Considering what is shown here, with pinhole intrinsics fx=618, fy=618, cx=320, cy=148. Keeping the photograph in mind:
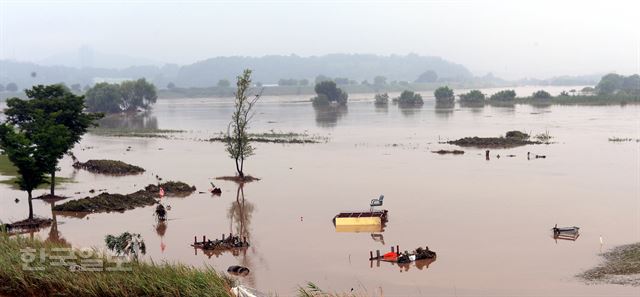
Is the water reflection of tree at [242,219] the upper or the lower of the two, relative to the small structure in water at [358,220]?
lower

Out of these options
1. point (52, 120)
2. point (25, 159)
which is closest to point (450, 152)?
point (52, 120)

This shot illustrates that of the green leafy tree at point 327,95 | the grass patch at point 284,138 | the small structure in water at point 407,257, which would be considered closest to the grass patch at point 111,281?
the small structure in water at point 407,257

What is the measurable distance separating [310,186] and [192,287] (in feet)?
105

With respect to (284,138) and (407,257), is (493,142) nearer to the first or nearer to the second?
(284,138)

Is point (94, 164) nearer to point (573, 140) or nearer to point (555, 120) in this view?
point (573, 140)

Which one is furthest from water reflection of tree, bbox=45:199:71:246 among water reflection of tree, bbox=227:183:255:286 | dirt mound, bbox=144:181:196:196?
water reflection of tree, bbox=227:183:255:286

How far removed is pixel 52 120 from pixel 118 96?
118 meters

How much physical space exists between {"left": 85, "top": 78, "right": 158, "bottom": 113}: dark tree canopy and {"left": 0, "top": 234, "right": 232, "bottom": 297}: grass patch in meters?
139

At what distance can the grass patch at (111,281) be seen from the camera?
16266 mm

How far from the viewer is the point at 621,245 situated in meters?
30.2

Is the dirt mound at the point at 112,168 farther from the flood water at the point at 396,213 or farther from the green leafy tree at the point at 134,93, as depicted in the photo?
the green leafy tree at the point at 134,93

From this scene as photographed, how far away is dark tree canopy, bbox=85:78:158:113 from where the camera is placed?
505ft

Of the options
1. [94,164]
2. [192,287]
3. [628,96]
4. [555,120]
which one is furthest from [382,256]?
[628,96]

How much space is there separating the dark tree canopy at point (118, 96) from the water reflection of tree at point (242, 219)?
386 ft
